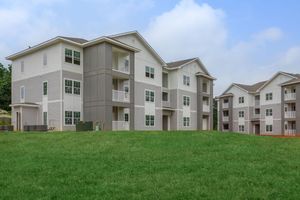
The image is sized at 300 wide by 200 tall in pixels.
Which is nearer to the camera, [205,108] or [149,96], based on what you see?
[149,96]

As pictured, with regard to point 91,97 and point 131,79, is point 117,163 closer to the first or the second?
point 91,97

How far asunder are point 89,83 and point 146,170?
1989cm

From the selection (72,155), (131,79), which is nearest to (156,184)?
(72,155)

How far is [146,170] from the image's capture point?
1086cm

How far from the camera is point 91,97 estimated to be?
29.2m

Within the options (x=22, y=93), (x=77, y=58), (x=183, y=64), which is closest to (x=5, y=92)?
(x=22, y=93)

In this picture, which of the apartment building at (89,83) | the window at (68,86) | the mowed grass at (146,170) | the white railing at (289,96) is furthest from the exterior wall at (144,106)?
the white railing at (289,96)

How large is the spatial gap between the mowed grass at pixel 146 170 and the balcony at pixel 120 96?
12.6 meters

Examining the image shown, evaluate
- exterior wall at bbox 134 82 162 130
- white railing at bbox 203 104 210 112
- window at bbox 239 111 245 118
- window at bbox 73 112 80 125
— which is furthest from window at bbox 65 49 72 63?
window at bbox 239 111 245 118

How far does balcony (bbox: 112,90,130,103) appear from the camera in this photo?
2990 cm

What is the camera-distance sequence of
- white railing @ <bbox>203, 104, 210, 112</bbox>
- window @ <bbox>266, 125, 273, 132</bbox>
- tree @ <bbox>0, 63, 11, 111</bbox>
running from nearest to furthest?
white railing @ <bbox>203, 104, 210, 112</bbox> → tree @ <bbox>0, 63, 11, 111</bbox> → window @ <bbox>266, 125, 273, 132</bbox>

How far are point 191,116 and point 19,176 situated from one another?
35.3 meters

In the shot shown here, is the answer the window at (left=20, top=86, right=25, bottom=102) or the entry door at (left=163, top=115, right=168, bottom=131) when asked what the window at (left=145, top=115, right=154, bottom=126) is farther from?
the window at (left=20, top=86, right=25, bottom=102)

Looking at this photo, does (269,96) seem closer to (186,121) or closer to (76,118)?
(186,121)
